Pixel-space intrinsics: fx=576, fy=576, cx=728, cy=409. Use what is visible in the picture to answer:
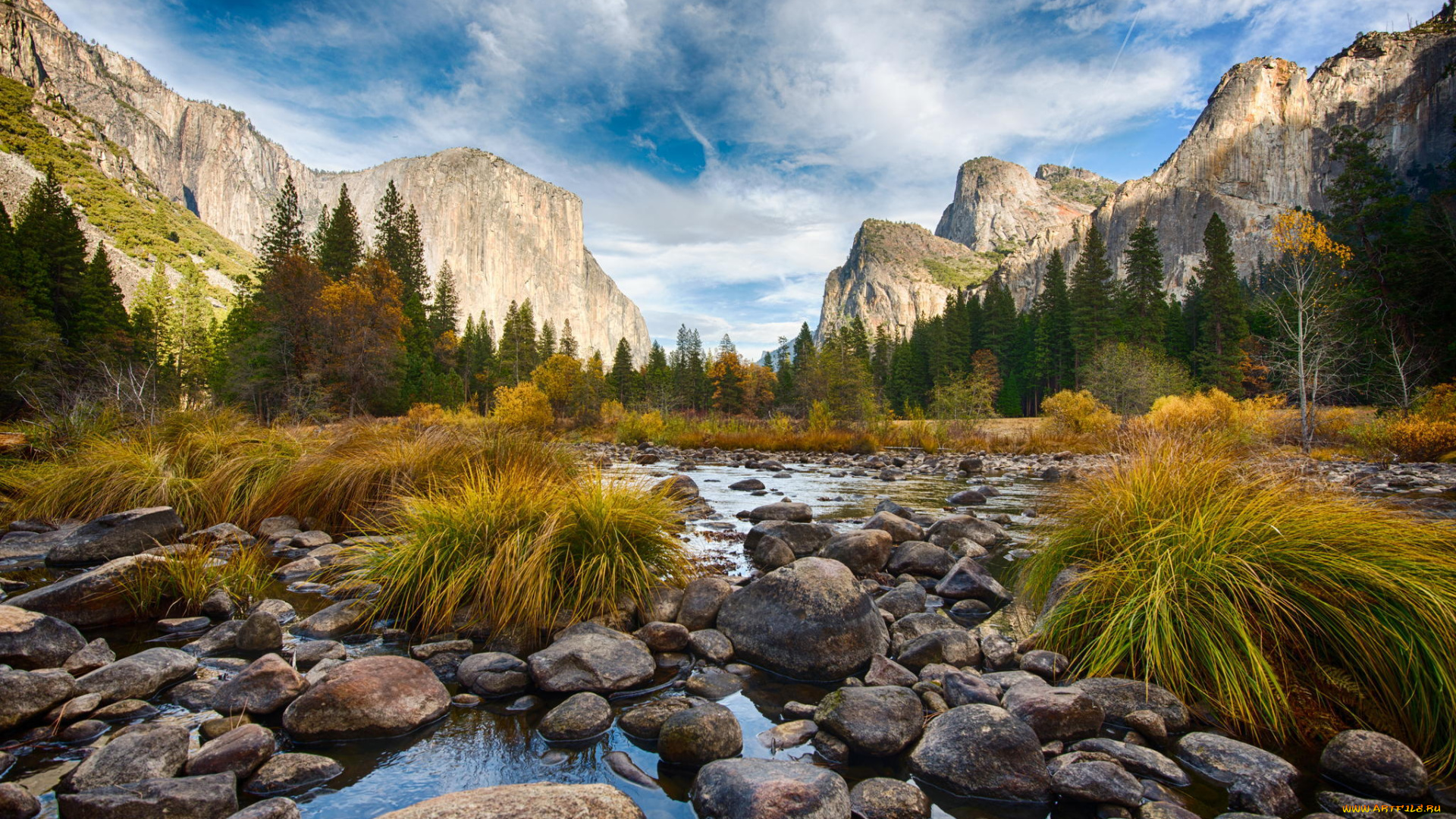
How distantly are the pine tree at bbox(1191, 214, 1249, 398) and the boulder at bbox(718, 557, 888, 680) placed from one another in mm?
51699

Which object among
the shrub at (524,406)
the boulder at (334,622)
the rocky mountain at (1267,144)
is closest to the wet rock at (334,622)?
the boulder at (334,622)

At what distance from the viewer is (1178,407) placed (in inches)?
922

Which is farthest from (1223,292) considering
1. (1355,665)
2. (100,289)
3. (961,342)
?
(100,289)

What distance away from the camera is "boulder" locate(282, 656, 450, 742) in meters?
2.52

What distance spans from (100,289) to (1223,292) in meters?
78.1

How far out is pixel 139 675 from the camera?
2.77 meters

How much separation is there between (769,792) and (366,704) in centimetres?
188

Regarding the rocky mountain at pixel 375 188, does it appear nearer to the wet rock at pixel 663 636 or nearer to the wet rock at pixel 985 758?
the wet rock at pixel 663 636

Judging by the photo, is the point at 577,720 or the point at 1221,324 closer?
the point at 577,720

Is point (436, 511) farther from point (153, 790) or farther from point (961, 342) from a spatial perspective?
point (961, 342)

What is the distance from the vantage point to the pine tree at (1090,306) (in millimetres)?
48844

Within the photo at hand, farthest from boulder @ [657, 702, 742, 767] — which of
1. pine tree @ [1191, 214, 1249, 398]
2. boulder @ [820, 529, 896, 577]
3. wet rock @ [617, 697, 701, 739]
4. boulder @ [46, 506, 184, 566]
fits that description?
pine tree @ [1191, 214, 1249, 398]

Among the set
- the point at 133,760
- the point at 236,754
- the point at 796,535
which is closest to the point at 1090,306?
the point at 796,535

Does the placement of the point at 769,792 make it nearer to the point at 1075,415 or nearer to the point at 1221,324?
the point at 1075,415
